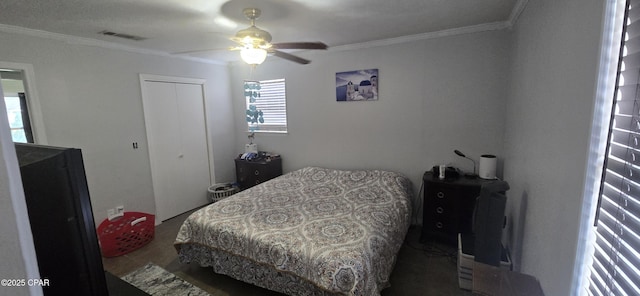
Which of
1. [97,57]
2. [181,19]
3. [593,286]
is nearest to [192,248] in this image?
[181,19]

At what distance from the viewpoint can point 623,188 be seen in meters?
0.78

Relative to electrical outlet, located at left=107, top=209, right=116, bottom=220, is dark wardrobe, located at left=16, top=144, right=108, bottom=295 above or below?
above

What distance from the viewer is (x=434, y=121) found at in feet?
10.1

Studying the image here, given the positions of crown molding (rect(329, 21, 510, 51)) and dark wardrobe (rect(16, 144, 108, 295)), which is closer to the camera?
dark wardrobe (rect(16, 144, 108, 295))

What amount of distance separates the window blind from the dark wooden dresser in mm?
1818

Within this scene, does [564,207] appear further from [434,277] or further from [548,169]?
[434,277]

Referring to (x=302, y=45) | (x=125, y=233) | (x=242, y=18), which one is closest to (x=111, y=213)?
(x=125, y=233)

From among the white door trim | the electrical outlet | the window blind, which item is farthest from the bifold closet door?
the window blind

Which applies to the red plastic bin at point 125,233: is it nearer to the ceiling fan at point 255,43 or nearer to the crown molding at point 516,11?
the ceiling fan at point 255,43

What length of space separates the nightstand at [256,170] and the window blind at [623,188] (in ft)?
11.4

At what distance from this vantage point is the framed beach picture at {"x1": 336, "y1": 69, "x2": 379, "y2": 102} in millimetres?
3346

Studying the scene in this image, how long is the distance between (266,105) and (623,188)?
3.94m

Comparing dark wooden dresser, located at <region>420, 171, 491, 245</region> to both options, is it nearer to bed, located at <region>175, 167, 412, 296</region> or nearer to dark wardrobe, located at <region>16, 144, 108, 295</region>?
bed, located at <region>175, 167, 412, 296</region>

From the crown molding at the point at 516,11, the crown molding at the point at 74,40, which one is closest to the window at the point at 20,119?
the crown molding at the point at 74,40
